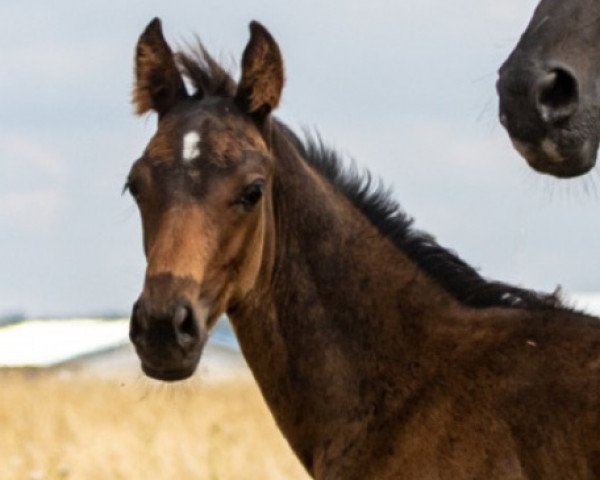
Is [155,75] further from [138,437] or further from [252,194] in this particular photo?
[138,437]

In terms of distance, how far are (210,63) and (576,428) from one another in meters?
2.41

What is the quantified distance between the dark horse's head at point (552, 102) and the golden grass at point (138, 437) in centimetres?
244

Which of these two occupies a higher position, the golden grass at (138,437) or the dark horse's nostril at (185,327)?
the dark horse's nostril at (185,327)

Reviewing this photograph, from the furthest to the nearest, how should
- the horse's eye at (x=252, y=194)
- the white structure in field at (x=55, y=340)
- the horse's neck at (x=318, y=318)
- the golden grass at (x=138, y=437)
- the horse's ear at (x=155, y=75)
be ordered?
the white structure in field at (x=55, y=340) < the golden grass at (x=138, y=437) < the horse's ear at (x=155, y=75) < the horse's neck at (x=318, y=318) < the horse's eye at (x=252, y=194)

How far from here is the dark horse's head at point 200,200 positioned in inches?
373

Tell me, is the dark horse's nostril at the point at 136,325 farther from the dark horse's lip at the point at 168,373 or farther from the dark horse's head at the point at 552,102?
the dark horse's head at the point at 552,102

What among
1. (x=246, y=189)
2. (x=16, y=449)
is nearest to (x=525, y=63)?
(x=246, y=189)

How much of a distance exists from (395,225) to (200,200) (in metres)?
1.25

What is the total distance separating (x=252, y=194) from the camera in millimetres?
9922

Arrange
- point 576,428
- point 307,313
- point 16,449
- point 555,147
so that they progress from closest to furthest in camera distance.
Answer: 1. point 555,147
2. point 576,428
3. point 307,313
4. point 16,449

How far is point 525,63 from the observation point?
8.78 m

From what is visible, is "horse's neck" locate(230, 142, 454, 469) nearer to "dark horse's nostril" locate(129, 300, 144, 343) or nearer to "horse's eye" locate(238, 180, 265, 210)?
"horse's eye" locate(238, 180, 265, 210)

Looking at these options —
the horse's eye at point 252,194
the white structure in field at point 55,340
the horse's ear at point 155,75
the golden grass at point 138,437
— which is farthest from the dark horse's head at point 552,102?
the white structure in field at point 55,340

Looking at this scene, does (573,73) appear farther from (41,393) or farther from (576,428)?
(41,393)
